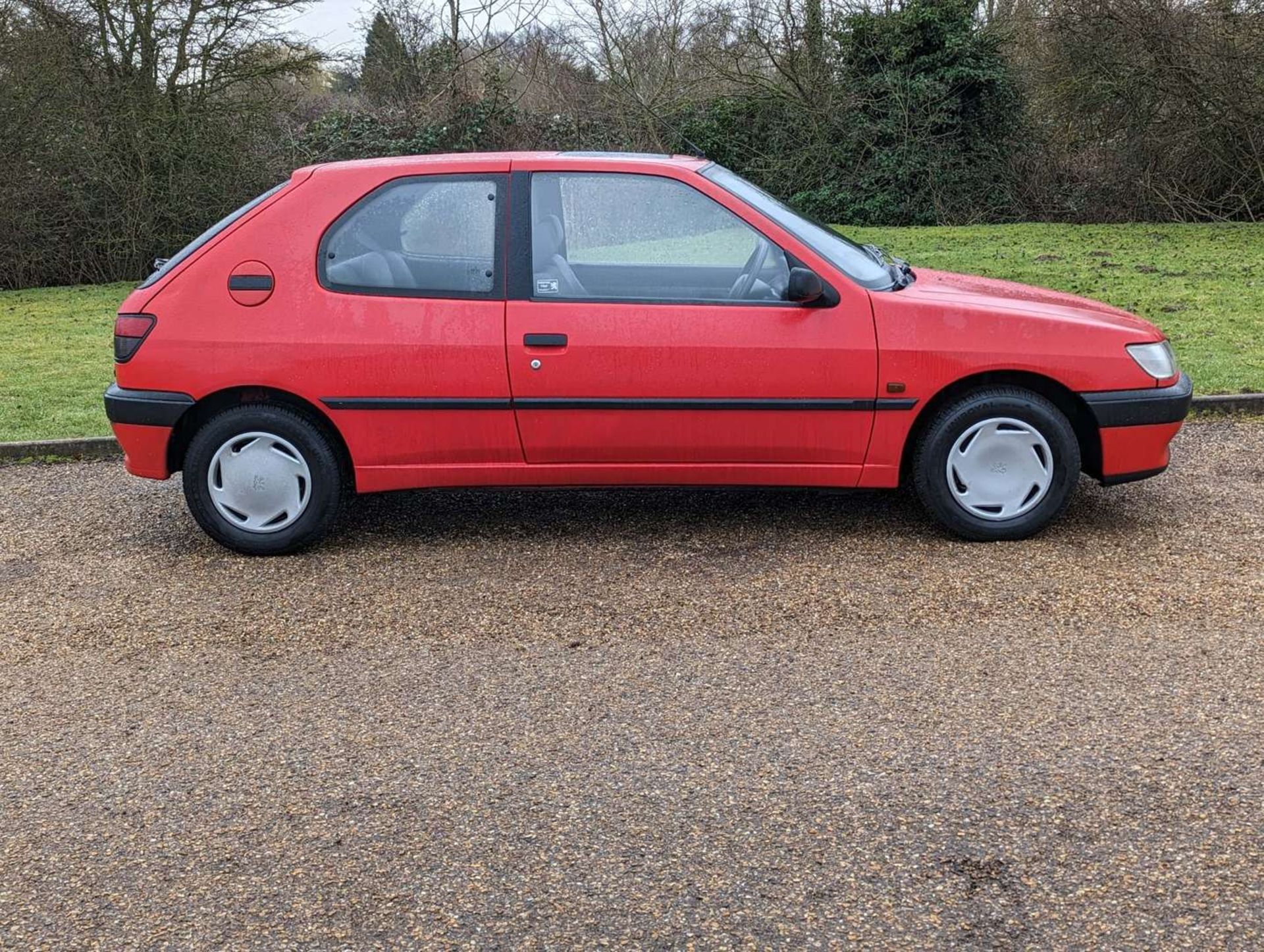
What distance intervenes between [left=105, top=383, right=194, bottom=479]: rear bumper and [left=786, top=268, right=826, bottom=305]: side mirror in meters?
2.56

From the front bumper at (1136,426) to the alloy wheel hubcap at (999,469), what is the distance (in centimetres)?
26

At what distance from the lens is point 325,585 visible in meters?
5.25

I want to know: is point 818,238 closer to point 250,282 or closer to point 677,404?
point 677,404

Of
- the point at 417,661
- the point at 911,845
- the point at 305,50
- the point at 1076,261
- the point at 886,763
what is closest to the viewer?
the point at 911,845

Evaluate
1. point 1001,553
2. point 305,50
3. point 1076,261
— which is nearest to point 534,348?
point 1001,553

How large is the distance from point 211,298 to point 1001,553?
137 inches

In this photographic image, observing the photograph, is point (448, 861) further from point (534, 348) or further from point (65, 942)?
point (534, 348)

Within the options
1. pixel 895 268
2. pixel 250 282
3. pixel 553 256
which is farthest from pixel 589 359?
pixel 895 268

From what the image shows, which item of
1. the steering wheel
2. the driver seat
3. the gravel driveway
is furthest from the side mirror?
the gravel driveway

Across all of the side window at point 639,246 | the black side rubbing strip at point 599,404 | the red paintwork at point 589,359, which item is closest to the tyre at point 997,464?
the red paintwork at point 589,359

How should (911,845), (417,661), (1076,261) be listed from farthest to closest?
(1076,261)
(417,661)
(911,845)

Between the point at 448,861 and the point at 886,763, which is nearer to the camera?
the point at 448,861

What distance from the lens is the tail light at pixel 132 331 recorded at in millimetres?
5504

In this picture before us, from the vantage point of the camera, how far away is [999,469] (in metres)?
5.44
